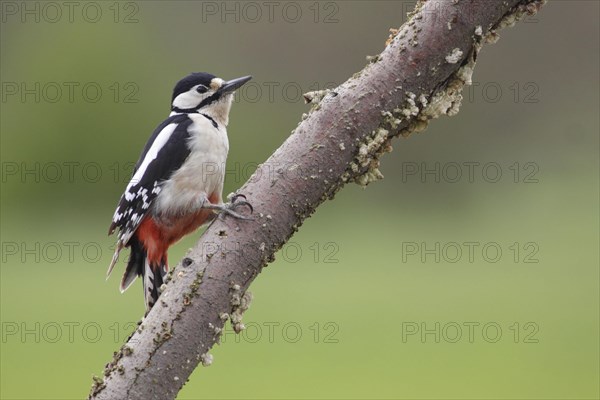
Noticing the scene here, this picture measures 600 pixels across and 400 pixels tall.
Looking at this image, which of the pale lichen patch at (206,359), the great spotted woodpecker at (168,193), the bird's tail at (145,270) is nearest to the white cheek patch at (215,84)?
the great spotted woodpecker at (168,193)

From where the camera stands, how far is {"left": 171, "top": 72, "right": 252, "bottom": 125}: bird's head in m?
3.15

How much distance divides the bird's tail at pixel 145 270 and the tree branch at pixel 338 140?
3.20 ft

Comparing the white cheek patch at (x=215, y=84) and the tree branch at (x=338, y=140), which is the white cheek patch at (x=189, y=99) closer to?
the white cheek patch at (x=215, y=84)

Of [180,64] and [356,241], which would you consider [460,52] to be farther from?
[356,241]

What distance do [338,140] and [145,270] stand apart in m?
1.21

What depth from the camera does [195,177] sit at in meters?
2.95

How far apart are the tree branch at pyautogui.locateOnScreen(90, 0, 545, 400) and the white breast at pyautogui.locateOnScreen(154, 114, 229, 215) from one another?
112 cm

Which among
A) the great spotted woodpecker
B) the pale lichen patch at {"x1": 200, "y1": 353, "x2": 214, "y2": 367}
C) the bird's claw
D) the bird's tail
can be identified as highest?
the great spotted woodpecker

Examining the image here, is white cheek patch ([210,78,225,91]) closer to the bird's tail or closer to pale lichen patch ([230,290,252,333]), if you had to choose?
the bird's tail

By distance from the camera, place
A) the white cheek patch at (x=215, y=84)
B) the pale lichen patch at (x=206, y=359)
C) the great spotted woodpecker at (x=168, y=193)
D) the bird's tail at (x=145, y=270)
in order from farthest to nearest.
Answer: the white cheek patch at (x=215, y=84) < the great spotted woodpecker at (x=168, y=193) < the bird's tail at (x=145, y=270) < the pale lichen patch at (x=206, y=359)

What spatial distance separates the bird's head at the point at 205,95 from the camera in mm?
3146

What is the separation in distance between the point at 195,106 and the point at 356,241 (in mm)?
6553

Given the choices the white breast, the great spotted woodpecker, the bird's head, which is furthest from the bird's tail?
the bird's head

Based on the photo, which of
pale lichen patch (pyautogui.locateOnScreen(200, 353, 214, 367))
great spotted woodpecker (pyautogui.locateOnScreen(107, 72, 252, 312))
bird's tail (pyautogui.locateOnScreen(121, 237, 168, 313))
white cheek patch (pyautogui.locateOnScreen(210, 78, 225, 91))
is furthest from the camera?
white cheek patch (pyautogui.locateOnScreen(210, 78, 225, 91))
